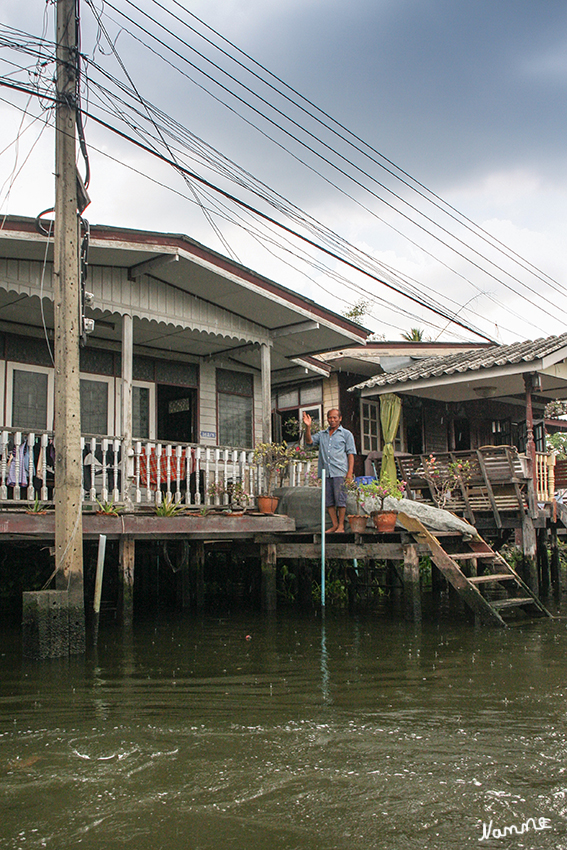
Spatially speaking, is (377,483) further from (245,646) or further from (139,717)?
(139,717)

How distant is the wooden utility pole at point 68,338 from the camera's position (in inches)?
286

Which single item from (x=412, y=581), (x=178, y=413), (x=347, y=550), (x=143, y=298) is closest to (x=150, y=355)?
(x=178, y=413)

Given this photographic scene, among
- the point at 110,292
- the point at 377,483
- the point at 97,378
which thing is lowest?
the point at 377,483

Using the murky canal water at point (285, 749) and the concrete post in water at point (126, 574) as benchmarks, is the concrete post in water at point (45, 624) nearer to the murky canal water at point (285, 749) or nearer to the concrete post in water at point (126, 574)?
the murky canal water at point (285, 749)

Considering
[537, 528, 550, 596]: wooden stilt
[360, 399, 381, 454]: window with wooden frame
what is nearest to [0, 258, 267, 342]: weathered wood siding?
[360, 399, 381, 454]: window with wooden frame

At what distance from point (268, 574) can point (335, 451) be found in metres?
2.33

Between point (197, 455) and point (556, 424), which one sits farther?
point (556, 424)

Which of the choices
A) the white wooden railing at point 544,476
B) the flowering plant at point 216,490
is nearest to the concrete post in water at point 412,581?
the flowering plant at point 216,490

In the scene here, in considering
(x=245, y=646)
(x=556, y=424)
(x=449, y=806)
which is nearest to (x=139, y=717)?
(x=449, y=806)

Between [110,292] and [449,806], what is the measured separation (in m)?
8.24

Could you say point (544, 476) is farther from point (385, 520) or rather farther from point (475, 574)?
point (385, 520)

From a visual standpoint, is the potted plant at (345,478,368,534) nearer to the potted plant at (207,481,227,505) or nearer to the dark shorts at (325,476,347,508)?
the dark shorts at (325,476,347,508)

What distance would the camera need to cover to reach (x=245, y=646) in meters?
8.23

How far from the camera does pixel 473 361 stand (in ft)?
48.4
